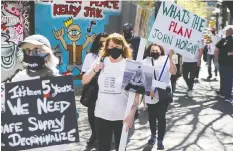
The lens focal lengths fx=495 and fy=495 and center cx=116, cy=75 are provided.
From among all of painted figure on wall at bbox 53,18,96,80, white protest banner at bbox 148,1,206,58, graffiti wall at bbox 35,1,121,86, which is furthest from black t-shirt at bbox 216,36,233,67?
white protest banner at bbox 148,1,206,58

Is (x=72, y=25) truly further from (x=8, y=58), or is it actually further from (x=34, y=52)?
(x=34, y=52)

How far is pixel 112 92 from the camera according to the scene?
4.98 m

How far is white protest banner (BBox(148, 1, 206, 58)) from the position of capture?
20.2 feet

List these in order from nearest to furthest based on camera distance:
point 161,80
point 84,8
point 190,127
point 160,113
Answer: point 161,80
point 160,113
point 190,127
point 84,8

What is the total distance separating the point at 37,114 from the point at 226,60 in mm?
7686

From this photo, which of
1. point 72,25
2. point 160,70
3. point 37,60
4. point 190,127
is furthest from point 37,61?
point 72,25

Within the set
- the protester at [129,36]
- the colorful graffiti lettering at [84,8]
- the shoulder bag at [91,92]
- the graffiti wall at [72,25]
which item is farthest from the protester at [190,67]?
the shoulder bag at [91,92]

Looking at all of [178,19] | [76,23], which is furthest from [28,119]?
[76,23]

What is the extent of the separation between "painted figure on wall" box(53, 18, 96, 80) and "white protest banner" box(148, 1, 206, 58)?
5544 millimetres

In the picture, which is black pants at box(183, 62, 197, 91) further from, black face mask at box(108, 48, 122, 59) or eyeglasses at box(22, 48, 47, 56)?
eyeglasses at box(22, 48, 47, 56)

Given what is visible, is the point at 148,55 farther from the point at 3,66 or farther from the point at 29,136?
the point at 3,66

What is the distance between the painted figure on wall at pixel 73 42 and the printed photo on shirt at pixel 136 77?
22.7 ft

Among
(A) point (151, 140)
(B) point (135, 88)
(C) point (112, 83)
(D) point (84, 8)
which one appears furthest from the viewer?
(D) point (84, 8)

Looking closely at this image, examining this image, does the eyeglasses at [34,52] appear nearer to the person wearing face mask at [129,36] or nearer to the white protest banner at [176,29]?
the white protest banner at [176,29]
